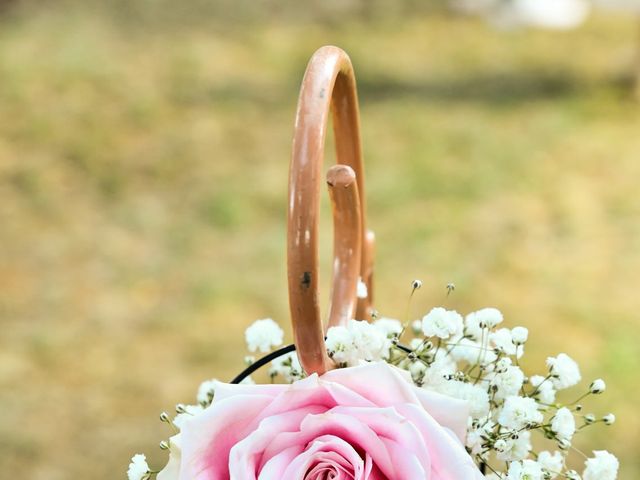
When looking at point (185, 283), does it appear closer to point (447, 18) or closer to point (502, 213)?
point (502, 213)

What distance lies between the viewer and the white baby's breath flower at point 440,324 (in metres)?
0.71

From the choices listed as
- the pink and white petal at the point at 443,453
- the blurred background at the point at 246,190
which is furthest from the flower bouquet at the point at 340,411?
the blurred background at the point at 246,190

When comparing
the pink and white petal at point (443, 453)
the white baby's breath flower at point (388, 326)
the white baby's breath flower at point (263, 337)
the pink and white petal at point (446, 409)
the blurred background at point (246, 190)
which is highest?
the blurred background at point (246, 190)

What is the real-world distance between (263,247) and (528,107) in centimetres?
137

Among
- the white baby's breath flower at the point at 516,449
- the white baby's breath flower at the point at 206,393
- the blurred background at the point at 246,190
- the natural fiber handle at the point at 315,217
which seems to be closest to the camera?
the natural fiber handle at the point at 315,217

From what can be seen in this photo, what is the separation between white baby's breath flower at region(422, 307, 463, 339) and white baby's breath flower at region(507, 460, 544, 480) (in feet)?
0.33

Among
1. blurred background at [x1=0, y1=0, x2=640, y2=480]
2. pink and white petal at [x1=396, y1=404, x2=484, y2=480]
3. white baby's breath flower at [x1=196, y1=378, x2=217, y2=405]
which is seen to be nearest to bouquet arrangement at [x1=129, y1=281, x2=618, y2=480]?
pink and white petal at [x1=396, y1=404, x2=484, y2=480]

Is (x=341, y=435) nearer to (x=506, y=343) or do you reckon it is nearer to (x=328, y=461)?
(x=328, y=461)

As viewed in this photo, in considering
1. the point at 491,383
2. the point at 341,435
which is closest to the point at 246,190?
the point at 491,383

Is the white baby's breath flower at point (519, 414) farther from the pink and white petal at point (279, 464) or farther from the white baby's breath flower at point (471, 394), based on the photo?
the pink and white petal at point (279, 464)

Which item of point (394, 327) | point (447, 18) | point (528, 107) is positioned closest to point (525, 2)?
point (447, 18)

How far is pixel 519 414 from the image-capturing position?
702 millimetres

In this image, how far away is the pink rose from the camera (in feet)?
2.02

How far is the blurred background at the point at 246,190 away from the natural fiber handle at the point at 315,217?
1331mm
